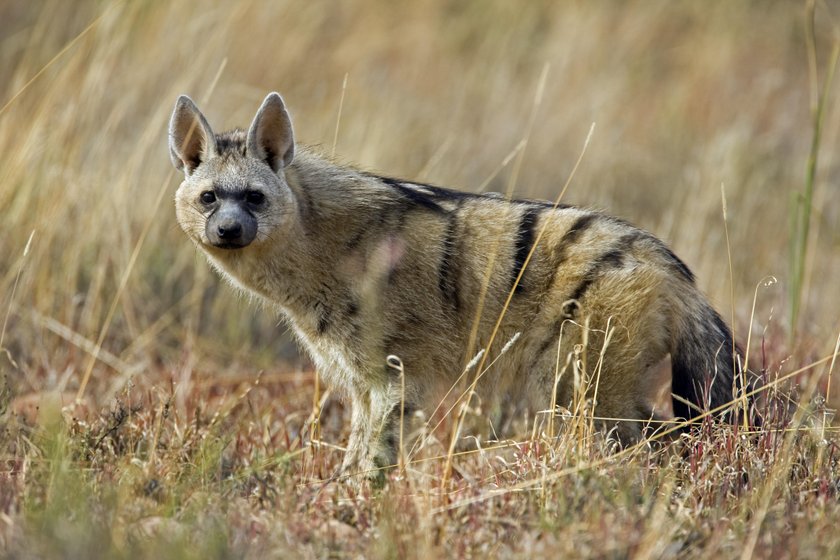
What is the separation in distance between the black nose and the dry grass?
0.83 meters

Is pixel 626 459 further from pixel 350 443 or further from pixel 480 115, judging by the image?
pixel 480 115

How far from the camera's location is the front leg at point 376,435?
210 inches

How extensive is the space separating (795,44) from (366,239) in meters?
11.3

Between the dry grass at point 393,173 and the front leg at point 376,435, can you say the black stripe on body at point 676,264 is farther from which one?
the front leg at point 376,435

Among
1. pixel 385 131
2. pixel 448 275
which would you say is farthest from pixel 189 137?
pixel 385 131

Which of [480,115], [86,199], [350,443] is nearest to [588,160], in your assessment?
[480,115]

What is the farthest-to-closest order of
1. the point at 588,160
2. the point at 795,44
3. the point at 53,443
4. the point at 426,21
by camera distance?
the point at 795,44 < the point at 426,21 < the point at 588,160 < the point at 53,443

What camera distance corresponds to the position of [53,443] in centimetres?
432

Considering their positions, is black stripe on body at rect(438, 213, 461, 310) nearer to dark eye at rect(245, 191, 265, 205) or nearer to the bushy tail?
dark eye at rect(245, 191, 265, 205)

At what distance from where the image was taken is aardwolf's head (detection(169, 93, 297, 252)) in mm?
5227

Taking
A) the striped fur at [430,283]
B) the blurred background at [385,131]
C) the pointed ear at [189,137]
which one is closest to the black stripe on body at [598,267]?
the striped fur at [430,283]

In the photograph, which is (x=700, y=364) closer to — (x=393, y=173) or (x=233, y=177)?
(x=233, y=177)

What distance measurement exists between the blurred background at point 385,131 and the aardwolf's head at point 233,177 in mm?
493

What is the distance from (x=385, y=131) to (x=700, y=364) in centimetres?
499
